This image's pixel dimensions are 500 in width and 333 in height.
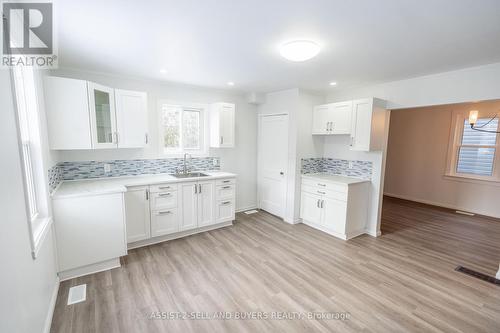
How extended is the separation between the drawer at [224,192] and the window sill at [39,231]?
7.13 ft

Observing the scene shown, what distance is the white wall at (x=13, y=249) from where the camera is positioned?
45.9 inches

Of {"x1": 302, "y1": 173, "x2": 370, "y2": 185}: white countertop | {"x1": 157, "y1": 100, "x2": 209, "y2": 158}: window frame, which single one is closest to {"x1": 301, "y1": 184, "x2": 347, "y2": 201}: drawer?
{"x1": 302, "y1": 173, "x2": 370, "y2": 185}: white countertop

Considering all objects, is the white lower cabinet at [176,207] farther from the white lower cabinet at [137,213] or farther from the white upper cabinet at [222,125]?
the white upper cabinet at [222,125]

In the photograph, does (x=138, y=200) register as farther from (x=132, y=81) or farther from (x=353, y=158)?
(x=353, y=158)

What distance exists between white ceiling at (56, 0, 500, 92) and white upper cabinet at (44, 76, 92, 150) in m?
0.34

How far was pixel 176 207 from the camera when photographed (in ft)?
11.4

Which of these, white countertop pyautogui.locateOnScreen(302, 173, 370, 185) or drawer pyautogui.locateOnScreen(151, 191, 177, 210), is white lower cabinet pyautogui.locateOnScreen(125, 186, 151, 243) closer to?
drawer pyautogui.locateOnScreen(151, 191, 177, 210)

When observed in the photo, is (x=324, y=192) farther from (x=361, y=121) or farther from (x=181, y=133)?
(x=181, y=133)

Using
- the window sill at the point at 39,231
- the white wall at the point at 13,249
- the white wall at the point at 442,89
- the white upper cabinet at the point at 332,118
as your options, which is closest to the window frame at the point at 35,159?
the window sill at the point at 39,231

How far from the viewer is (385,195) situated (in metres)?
6.41

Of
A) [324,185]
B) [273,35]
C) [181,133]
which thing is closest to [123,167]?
[181,133]

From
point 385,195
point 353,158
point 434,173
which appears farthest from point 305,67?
point 385,195

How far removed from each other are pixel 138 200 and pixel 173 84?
1957 millimetres

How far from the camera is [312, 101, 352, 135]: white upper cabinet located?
3715 mm
